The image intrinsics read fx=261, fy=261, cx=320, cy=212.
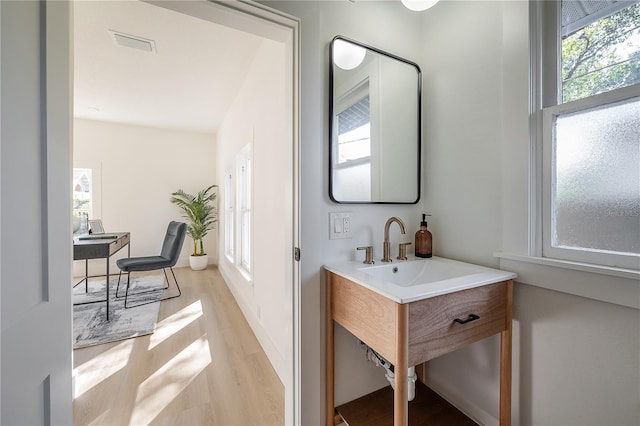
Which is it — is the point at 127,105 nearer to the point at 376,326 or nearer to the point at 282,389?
the point at 282,389

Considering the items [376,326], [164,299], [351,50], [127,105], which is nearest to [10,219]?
[376,326]

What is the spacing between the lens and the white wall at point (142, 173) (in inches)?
176

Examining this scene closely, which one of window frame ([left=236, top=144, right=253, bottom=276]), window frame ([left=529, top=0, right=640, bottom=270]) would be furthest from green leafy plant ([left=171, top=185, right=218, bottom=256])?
window frame ([left=529, top=0, right=640, bottom=270])

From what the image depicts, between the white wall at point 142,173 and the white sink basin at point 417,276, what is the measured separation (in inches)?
184

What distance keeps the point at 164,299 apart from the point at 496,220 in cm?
360

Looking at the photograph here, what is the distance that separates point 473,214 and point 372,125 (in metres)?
0.71

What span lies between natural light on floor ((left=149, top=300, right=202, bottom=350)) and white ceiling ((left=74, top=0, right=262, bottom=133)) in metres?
2.54

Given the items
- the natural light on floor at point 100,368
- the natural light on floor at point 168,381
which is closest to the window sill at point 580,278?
the natural light on floor at point 168,381

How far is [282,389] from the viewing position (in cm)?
171

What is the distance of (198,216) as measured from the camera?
4.83 m

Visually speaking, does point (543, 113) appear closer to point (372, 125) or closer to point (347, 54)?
point (372, 125)

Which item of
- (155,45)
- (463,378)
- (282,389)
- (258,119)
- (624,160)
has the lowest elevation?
(282,389)

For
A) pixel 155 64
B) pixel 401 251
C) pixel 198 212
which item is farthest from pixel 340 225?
pixel 198 212

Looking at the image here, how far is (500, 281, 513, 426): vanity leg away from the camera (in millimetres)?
1096
